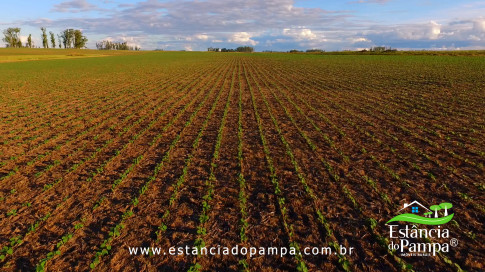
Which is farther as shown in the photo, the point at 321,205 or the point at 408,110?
the point at 408,110

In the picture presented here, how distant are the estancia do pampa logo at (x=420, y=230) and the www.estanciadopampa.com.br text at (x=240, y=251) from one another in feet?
3.94

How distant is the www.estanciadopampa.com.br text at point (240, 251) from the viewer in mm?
5480

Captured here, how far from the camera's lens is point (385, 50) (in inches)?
4065

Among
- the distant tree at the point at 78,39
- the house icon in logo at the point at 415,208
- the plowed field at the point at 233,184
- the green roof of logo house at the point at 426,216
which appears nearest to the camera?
the plowed field at the point at 233,184

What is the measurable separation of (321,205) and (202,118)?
9819mm

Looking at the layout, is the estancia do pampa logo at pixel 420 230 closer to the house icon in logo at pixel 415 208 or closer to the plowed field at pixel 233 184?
the house icon in logo at pixel 415 208

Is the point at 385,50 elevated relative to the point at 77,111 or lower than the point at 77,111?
elevated

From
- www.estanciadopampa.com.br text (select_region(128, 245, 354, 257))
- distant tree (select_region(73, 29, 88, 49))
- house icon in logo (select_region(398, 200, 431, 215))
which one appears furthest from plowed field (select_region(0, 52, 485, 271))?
distant tree (select_region(73, 29, 88, 49))

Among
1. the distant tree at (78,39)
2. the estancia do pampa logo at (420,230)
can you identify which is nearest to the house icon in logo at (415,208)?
the estancia do pampa logo at (420,230)

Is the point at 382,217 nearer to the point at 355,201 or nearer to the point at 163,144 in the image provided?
the point at 355,201

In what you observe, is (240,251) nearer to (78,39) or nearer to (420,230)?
(420,230)

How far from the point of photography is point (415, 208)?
22.4 feet

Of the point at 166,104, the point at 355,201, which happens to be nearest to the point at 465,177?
the point at 355,201

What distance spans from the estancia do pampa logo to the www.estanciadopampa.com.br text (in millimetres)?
1202
